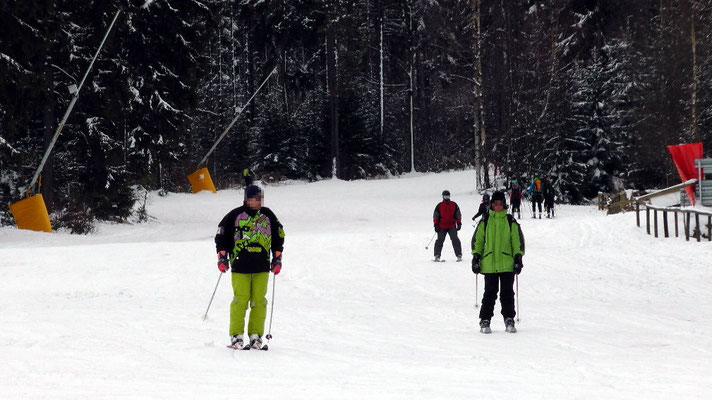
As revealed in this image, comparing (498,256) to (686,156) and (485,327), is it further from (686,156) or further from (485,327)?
(686,156)

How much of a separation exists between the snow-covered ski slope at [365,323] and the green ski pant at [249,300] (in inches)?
11.9

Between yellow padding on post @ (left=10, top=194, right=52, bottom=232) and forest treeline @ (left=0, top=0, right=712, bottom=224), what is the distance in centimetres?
127

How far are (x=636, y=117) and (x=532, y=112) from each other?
482 cm

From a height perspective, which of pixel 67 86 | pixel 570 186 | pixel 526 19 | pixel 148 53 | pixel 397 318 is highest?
pixel 526 19

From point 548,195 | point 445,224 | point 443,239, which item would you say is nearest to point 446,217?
point 445,224

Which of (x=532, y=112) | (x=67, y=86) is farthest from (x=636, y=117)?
(x=67, y=86)

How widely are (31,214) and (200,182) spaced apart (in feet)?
48.3

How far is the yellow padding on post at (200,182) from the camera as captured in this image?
36.3 metres

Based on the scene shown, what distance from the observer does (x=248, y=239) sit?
25.3 ft

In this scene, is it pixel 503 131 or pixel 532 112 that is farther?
pixel 503 131

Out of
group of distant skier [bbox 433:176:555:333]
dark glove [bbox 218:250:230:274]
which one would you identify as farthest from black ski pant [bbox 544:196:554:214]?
dark glove [bbox 218:250:230:274]

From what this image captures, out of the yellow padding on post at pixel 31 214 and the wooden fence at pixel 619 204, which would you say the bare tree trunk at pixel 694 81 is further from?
the yellow padding on post at pixel 31 214

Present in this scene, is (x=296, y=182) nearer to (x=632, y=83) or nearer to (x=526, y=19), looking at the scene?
(x=526, y=19)

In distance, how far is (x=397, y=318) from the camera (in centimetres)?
1064
